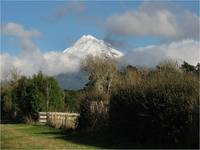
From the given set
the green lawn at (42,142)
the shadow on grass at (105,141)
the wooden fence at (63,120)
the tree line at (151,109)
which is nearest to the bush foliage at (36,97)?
the wooden fence at (63,120)

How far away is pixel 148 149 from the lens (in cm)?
2156

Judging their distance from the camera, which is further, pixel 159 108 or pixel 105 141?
pixel 105 141

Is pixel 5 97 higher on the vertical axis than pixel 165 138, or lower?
higher

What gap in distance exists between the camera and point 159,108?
76.0 ft

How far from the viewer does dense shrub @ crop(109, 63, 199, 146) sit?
2197cm

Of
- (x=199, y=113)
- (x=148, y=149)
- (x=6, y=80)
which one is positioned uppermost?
(x=6, y=80)

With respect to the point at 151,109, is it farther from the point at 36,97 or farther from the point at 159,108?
the point at 36,97

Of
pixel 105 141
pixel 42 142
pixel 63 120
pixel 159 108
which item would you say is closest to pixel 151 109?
pixel 159 108

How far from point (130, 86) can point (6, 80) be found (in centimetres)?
7545

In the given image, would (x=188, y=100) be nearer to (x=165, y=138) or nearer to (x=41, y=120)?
(x=165, y=138)

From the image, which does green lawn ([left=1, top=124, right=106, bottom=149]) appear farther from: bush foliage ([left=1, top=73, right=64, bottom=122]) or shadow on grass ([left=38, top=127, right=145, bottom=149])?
bush foliage ([left=1, top=73, right=64, bottom=122])

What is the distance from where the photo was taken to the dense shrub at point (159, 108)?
22.0 meters

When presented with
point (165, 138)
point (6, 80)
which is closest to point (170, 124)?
point (165, 138)

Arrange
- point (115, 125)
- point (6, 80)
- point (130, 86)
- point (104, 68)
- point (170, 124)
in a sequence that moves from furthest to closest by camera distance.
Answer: point (6, 80)
point (104, 68)
point (115, 125)
point (130, 86)
point (170, 124)
